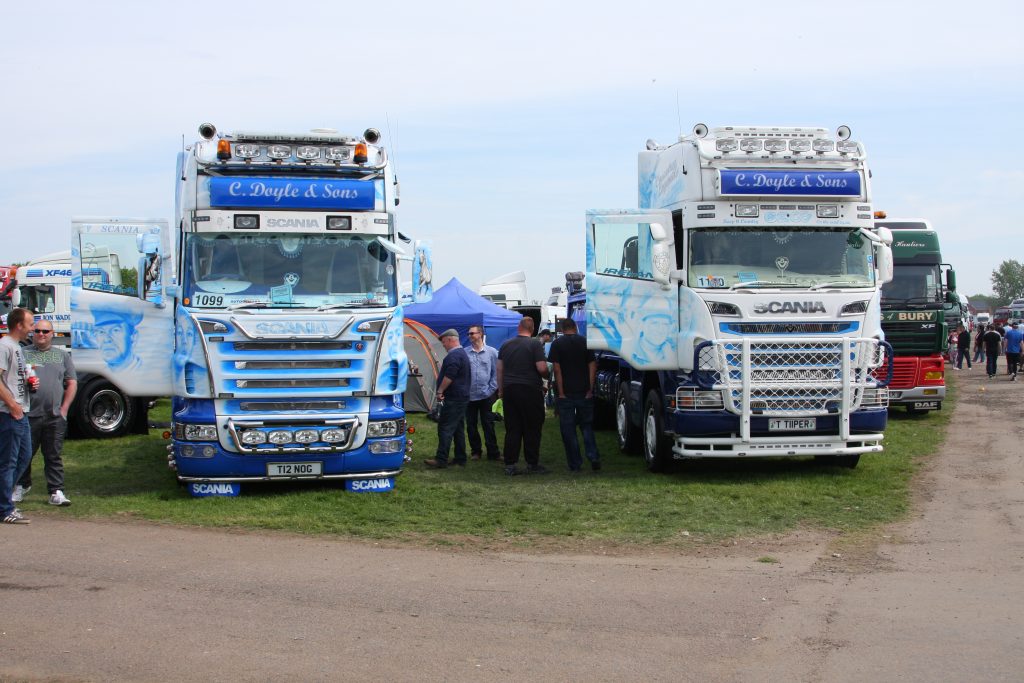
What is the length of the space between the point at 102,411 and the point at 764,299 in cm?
1111

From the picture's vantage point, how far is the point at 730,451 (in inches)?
478

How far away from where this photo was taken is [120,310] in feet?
38.2

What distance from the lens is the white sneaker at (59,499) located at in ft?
35.6

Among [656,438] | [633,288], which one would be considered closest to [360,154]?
[633,288]

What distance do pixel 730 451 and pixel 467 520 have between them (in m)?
3.51

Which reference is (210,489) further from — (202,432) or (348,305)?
(348,305)

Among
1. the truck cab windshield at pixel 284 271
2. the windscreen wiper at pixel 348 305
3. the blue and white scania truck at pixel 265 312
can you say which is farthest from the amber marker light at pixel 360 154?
the windscreen wiper at pixel 348 305

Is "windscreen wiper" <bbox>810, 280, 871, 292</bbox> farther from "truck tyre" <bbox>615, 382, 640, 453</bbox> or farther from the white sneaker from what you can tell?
the white sneaker

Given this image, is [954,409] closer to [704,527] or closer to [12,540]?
[704,527]

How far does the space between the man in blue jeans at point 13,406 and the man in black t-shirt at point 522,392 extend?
5.37 meters

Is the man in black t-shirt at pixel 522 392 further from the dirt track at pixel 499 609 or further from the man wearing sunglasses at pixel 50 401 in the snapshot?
the man wearing sunglasses at pixel 50 401

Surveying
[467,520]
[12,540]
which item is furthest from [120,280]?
[467,520]

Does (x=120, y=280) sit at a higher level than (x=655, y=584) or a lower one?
higher

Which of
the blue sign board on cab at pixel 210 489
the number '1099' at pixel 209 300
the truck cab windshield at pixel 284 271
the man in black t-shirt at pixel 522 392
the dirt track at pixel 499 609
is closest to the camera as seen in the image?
the dirt track at pixel 499 609
